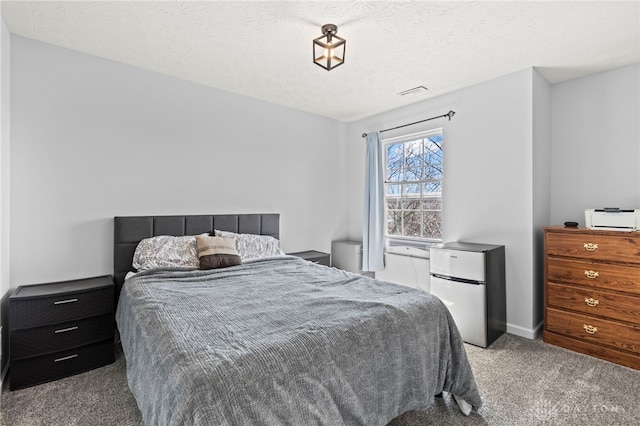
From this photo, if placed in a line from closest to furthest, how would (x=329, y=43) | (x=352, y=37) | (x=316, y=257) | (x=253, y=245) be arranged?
(x=329, y=43) < (x=352, y=37) < (x=253, y=245) < (x=316, y=257)

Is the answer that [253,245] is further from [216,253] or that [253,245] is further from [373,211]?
[373,211]

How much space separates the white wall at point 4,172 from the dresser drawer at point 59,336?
0.82ft

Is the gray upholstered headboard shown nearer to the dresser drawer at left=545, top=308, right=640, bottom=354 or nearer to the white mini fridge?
the white mini fridge

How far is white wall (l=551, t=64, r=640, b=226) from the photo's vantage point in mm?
2881

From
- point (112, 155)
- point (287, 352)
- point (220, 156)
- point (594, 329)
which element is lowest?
point (594, 329)

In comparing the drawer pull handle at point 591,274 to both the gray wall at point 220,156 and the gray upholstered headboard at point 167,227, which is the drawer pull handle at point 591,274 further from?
the gray upholstered headboard at point 167,227

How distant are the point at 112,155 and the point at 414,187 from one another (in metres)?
3.36

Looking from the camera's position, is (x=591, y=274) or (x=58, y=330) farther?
(x=591, y=274)

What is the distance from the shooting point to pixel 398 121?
415 cm

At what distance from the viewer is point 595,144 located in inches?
121

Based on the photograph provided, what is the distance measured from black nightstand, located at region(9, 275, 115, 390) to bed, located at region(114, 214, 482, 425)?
27 cm

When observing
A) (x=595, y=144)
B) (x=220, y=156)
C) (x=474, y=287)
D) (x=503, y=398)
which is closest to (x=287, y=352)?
(x=503, y=398)

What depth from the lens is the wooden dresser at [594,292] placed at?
245 centimetres

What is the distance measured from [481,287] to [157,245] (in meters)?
2.95
